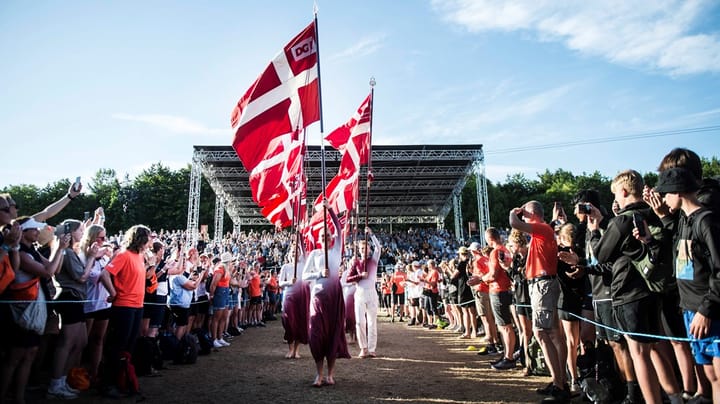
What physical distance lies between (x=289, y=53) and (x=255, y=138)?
62.5 inches

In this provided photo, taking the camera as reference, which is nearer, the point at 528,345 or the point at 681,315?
the point at 681,315

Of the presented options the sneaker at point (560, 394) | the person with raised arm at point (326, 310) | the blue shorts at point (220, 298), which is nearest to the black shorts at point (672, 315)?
the sneaker at point (560, 394)

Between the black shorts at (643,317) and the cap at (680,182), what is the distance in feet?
3.47

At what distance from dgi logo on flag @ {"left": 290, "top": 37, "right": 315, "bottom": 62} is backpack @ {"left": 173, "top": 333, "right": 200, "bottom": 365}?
5497mm

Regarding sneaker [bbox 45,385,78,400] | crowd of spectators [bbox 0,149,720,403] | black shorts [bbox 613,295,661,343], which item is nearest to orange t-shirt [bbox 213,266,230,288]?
crowd of spectators [bbox 0,149,720,403]

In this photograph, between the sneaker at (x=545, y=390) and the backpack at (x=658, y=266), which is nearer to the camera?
the backpack at (x=658, y=266)

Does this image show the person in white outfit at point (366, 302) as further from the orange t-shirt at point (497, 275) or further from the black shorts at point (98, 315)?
the black shorts at point (98, 315)

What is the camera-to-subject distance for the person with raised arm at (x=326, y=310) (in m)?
6.06

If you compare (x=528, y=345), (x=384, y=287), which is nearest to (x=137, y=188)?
(x=384, y=287)

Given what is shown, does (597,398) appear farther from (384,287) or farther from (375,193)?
(375,193)

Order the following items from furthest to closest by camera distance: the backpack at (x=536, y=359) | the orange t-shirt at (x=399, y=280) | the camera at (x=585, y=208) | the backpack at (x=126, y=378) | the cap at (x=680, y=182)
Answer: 1. the orange t-shirt at (x=399, y=280)
2. the backpack at (x=536, y=359)
3. the backpack at (x=126, y=378)
4. the camera at (x=585, y=208)
5. the cap at (x=680, y=182)

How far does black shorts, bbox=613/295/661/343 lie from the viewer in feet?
11.6

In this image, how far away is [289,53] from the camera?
24.3 ft

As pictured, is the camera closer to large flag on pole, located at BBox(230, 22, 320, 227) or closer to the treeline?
large flag on pole, located at BBox(230, 22, 320, 227)
